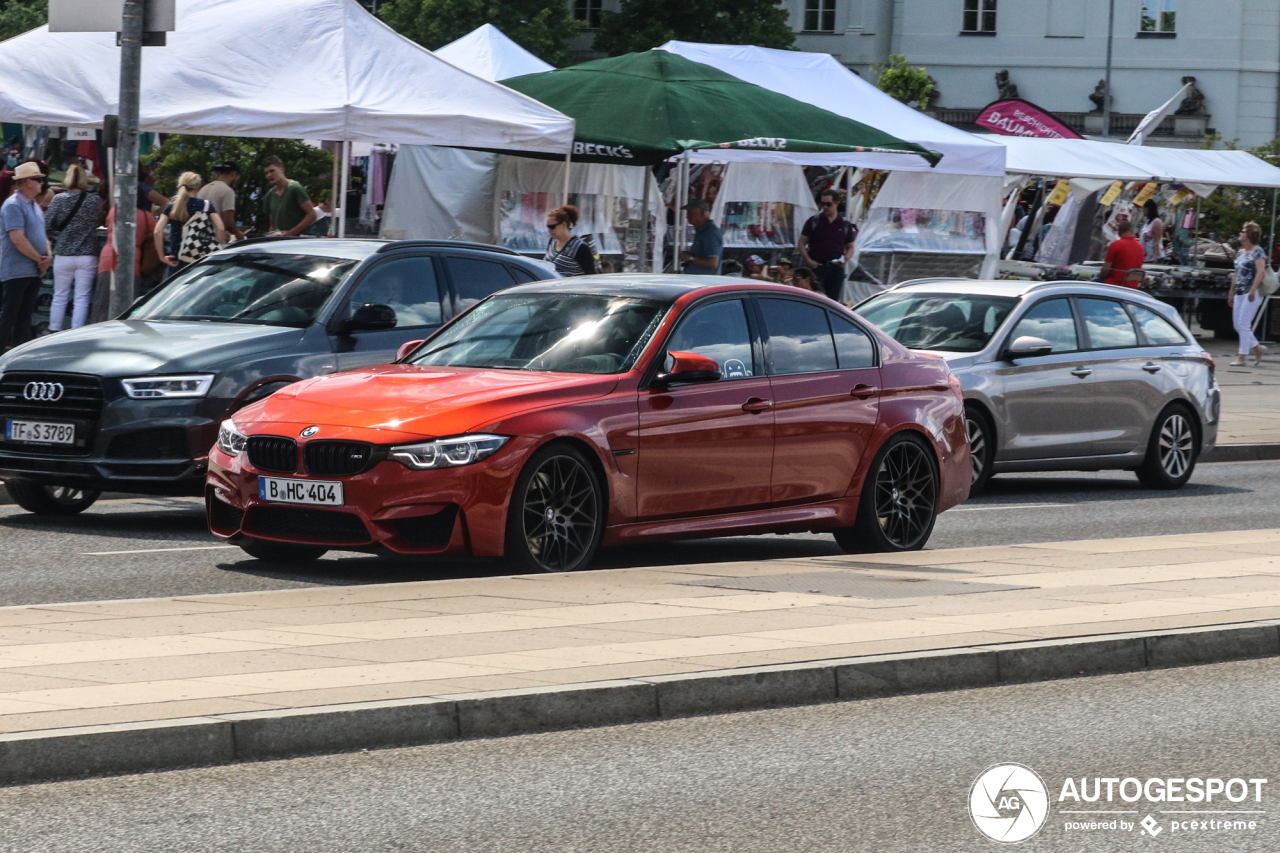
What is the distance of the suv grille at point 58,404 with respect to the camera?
444 inches

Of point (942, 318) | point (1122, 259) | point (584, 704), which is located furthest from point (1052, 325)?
point (1122, 259)

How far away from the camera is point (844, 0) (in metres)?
67.7

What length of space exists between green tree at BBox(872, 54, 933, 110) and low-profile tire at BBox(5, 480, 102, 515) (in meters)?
49.9

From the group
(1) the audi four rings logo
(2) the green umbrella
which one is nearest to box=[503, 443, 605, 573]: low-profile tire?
(1) the audi four rings logo

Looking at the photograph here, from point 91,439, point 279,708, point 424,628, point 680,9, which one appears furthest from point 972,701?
point 680,9

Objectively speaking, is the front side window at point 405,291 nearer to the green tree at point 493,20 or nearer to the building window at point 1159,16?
the green tree at point 493,20

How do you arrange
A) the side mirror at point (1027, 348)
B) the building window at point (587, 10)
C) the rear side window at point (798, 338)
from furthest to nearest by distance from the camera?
the building window at point (587, 10), the side mirror at point (1027, 348), the rear side window at point (798, 338)

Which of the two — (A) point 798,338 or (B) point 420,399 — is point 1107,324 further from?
(B) point 420,399

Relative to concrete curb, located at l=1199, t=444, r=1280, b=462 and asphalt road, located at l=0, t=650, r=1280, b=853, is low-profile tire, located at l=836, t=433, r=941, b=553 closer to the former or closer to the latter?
asphalt road, located at l=0, t=650, r=1280, b=853

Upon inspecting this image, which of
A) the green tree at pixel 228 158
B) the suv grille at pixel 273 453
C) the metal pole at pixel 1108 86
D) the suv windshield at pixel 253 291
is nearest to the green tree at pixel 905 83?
the metal pole at pixel 1108 86

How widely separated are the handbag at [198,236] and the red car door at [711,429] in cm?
872

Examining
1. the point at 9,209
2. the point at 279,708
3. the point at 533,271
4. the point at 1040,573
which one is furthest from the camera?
the point at 9,209

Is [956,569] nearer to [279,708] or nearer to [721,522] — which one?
[721,522]

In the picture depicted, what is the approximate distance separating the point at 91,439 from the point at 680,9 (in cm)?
5505
